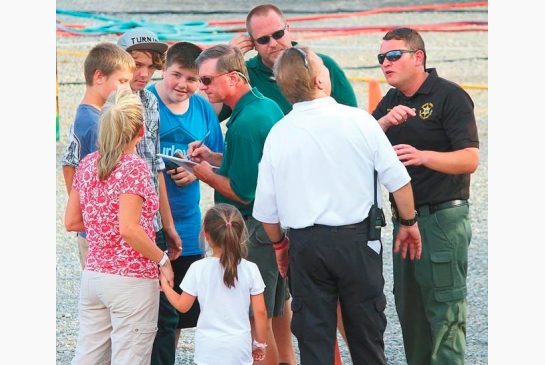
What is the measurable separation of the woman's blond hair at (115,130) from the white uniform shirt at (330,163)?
59cm

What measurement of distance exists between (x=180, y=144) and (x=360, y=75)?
9.92m

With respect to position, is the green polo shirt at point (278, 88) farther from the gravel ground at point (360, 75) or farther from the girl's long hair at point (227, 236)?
the gravel ground at point (360, 75)

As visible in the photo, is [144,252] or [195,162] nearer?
[144,252]

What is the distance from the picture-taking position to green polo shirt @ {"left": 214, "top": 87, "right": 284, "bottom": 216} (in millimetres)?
4906

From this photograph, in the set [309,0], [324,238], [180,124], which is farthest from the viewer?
[309,0]

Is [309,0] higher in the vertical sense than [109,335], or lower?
higher

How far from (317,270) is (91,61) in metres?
1.48

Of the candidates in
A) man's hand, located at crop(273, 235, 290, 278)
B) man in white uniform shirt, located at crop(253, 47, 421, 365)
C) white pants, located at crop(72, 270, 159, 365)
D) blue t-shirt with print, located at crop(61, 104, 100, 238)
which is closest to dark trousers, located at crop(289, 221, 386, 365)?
man in white uniform shirt, located at crop(253, 47, 421, 365)

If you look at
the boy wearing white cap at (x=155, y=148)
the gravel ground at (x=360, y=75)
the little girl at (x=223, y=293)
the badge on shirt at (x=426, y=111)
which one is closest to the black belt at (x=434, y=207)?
the badge on shirt at (x=426, y=111)

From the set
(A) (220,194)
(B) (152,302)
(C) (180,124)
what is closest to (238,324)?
(B) (152,302)

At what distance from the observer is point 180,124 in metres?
5.36

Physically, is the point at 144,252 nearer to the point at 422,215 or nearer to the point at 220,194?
the point at 220,194

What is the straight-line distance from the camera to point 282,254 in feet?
15.5

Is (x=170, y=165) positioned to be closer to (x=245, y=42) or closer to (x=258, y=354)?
(x=245, y=42)
